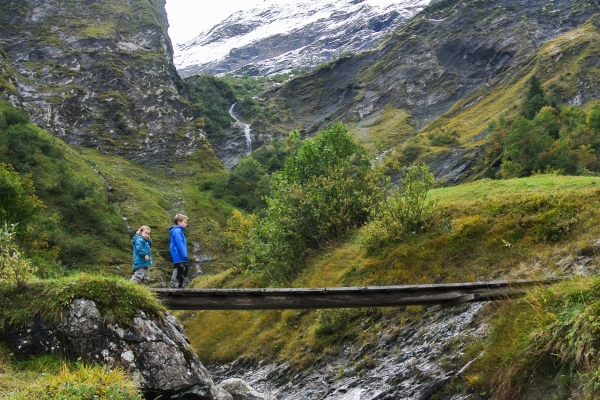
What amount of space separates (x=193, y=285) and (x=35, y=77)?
10642 cm

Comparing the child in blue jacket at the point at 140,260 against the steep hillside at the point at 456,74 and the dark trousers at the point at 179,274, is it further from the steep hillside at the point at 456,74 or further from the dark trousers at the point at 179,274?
Result: the steep hillside at the point at 456,74

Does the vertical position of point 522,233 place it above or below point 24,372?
below

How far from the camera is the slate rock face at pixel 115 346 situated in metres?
10.0

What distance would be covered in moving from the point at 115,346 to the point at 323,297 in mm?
5440

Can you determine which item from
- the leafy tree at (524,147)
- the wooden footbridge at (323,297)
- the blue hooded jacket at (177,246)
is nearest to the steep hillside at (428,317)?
the wooden footbridge at (323,297)

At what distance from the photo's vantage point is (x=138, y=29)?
6403 inches

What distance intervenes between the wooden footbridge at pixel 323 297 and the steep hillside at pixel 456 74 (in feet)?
313

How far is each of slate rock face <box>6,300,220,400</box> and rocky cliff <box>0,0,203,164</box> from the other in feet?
351

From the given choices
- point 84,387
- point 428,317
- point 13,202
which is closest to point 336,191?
point 428,317

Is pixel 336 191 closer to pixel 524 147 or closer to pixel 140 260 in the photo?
pixel 140 260

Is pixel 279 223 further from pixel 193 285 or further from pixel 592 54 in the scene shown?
pixel 592 54

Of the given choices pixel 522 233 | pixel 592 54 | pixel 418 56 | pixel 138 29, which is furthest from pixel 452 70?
pixel 522 233

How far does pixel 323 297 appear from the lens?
42.5 ft

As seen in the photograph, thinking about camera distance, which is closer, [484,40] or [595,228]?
[595,228]
